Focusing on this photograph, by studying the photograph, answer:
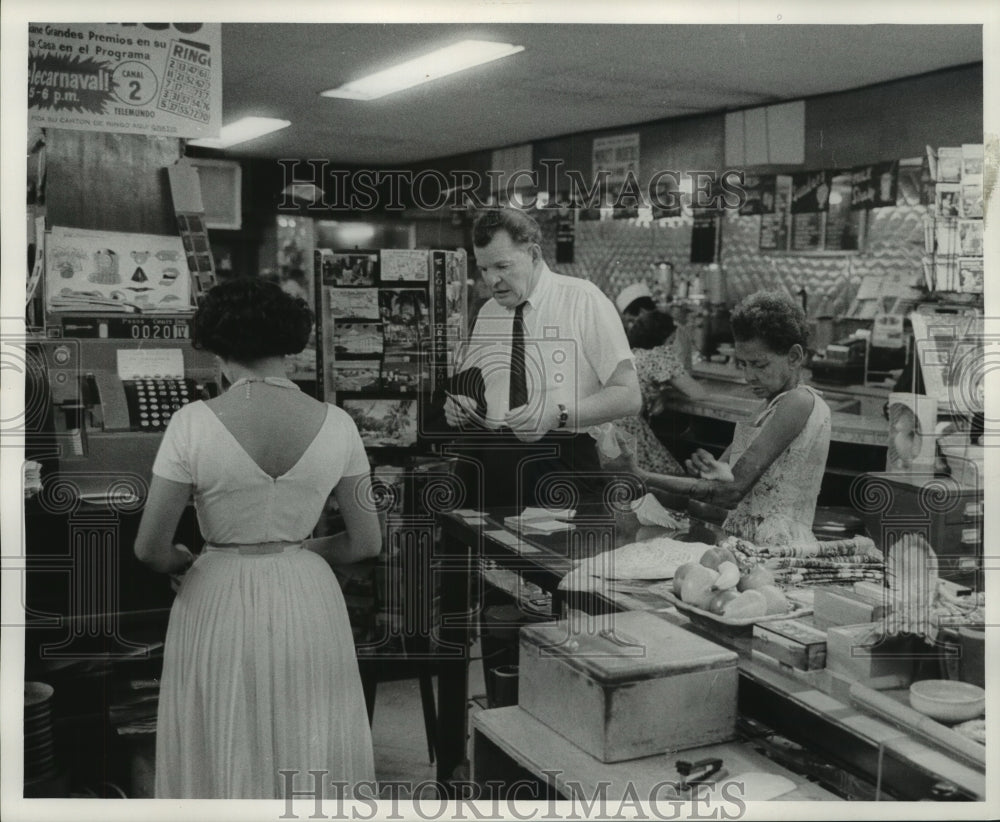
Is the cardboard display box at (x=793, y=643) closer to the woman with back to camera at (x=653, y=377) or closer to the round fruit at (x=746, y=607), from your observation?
the round fruit at (x=746, y=607)

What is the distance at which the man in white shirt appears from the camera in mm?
2713

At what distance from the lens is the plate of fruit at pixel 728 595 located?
228cm

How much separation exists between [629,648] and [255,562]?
0.94 metres

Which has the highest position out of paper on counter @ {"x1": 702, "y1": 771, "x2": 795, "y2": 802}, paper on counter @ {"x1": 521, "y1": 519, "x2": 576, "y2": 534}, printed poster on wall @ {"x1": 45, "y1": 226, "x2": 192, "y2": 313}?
printed poster on wall @ {"x1": 45, "y1": 226, "x2": 192, "y2": 313}

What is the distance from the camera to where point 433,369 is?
2771 mm

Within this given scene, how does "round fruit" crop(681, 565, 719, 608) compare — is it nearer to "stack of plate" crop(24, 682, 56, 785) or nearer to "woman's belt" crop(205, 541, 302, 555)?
Answer: "woman's belt" crop(205, 541, 302, 555)

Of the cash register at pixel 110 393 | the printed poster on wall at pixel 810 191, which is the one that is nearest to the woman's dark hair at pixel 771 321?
the printed poster on wall at pixel 810 191

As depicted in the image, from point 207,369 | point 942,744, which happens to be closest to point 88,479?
point 207,369

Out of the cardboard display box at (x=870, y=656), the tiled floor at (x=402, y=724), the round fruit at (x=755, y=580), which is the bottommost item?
the tiled floor at (x=402, y=724)

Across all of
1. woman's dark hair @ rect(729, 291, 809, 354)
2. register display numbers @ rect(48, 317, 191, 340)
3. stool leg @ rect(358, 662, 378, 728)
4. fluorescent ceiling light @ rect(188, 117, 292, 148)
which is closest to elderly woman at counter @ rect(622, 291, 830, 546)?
woman's dark hair @ rect(729, 291, 809, 354)

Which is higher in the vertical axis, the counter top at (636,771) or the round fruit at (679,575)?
the round fruit at (679,575)

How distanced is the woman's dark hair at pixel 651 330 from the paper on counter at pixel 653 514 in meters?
0.42

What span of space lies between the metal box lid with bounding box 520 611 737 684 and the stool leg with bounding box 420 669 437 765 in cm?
52

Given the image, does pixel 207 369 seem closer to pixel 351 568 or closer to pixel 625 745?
pixel 351 568
